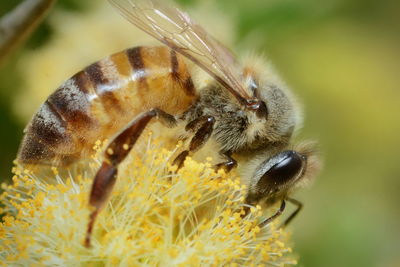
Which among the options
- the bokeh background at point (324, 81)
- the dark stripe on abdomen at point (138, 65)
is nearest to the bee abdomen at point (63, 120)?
the dark stripe on abdomen at point (138, 65)

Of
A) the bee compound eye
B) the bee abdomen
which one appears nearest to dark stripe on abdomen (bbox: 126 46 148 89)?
the bee abdomen

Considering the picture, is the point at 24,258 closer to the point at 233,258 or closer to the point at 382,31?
the point at 233,258

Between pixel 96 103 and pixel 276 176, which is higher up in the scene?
pixel 276 176

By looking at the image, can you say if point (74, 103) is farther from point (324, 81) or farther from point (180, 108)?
point (324, 81)

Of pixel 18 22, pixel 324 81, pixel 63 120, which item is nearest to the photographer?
pixel 18 22

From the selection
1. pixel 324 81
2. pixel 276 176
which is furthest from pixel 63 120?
pixel 324 81

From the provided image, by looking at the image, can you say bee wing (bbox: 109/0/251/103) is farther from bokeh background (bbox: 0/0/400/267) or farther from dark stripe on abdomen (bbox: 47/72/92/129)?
bokeh background (bbox: 0/0/400/267)
